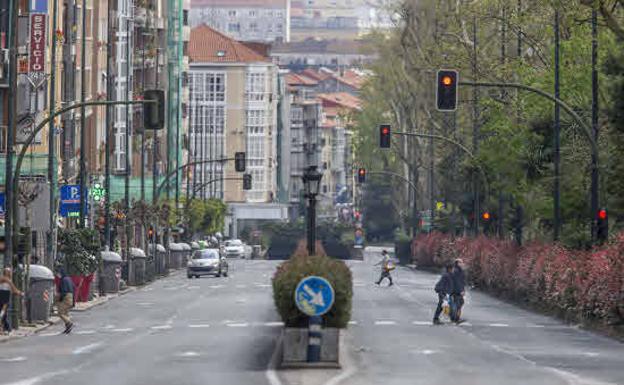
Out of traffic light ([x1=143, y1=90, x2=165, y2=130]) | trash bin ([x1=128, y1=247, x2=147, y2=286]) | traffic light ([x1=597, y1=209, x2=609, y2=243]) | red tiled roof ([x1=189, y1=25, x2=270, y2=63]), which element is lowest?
trash bin ([x1=128, y1=247, x2=147, y2=286])

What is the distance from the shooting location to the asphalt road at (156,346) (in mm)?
28562

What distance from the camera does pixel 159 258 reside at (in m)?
92.4

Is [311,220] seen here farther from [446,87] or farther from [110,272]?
[110,272]

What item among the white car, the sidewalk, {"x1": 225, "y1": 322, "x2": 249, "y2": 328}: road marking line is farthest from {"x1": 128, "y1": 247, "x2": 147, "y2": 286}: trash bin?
the white car

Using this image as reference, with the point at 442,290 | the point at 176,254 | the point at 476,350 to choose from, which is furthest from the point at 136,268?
the point at 476,350

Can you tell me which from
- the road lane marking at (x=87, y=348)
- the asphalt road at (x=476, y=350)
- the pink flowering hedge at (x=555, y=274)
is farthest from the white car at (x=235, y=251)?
the road lane marking at (x=87, y=348)

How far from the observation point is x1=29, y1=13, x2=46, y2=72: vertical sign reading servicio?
191 ft

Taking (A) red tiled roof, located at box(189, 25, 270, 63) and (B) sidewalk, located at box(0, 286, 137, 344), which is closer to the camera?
(B) sidewalk, located at box(0, 286, 137, 344)

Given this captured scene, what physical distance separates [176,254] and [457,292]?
207 ft

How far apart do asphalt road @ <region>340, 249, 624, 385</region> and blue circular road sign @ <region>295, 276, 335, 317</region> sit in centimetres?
117

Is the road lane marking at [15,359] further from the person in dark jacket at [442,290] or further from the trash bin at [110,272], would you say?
the trash bin at [110,272]

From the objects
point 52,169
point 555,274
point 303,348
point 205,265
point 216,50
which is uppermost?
point 216,50

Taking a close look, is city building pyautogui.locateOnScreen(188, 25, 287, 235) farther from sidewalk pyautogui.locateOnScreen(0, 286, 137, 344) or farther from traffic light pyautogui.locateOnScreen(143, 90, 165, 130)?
traffic light pyautogui.locateOnScreen(143, 90, 165, 130)

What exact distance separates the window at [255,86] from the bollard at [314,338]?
160m
